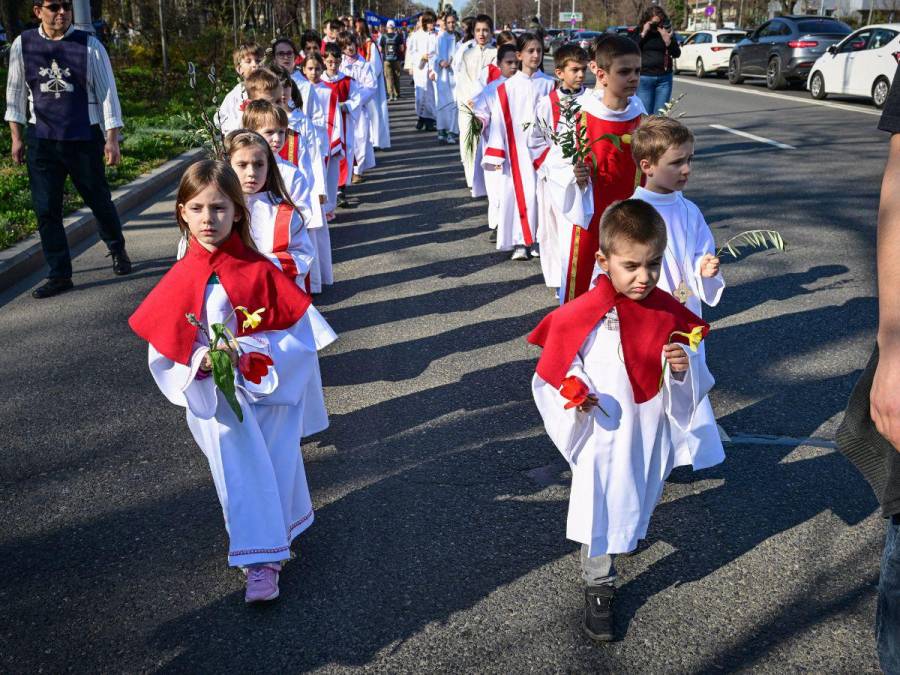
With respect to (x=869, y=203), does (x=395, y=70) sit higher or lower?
higher

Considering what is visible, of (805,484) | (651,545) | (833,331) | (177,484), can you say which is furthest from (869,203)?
(177,484)

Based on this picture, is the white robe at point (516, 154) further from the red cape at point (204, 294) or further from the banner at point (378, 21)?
the banner at point (378, 21)

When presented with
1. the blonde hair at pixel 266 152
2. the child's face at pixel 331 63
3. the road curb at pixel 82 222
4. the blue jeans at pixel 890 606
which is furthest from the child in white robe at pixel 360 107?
the blue jeans at pixel 890 606

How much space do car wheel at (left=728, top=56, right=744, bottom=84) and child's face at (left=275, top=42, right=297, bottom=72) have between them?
62.3ft

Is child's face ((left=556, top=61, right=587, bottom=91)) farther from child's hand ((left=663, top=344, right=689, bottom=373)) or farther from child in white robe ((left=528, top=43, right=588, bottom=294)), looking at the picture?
child's hand ((left=663, top=344, right=689, bottom=373))

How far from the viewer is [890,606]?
1778 millimetres

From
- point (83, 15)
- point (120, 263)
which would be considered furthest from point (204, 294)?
point (83, 15)

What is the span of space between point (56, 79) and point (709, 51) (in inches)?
1028

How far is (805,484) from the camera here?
404cm

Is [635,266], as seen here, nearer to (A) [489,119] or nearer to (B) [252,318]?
(B) [252,318]

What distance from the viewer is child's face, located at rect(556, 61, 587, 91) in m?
6.61

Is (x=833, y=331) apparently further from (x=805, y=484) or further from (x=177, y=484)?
(x=177, y=484)

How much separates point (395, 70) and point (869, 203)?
18595 mm

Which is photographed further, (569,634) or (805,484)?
(805,484)
